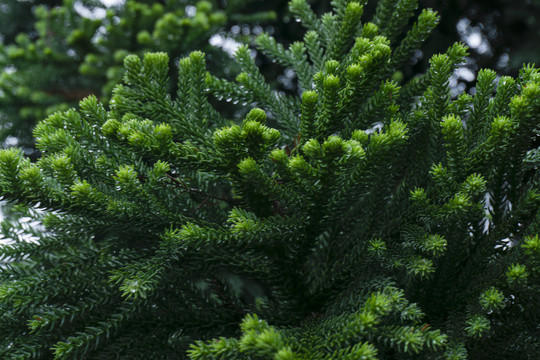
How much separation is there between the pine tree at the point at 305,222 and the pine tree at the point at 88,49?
0.74 metres

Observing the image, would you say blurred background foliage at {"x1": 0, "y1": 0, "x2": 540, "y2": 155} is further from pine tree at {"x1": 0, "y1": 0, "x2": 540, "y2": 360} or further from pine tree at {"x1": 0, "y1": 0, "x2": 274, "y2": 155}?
pine tree at {"x1": 0, "y1": 0, "x2": 540, "y2": 360}

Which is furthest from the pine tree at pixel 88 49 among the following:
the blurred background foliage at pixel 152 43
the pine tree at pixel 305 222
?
the pine tree at pixel 305 222

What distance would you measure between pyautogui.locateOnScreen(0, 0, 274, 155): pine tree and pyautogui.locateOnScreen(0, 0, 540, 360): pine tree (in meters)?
0.74

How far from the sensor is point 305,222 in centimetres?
80

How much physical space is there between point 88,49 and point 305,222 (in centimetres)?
145

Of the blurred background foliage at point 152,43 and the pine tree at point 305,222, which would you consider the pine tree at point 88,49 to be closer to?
the blurred background foliage at point 152,43

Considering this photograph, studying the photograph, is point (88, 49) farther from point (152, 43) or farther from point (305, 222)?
point (305, 222)

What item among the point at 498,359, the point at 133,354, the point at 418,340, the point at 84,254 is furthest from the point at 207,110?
the point at 498,359

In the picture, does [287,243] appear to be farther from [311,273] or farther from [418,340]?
[418,340]

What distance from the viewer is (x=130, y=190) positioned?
771 mm

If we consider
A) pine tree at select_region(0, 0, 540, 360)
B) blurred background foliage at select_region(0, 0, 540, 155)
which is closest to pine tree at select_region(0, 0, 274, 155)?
blurred background foliage at select_region(0, 0, 540, 155)

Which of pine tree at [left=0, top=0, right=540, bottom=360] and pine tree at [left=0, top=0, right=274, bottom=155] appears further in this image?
pine tree at [left=0, top=0, right=274, bottom=155]

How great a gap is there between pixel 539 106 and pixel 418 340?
0.41 meters

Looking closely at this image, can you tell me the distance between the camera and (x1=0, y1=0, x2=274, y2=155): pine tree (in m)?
1.63
